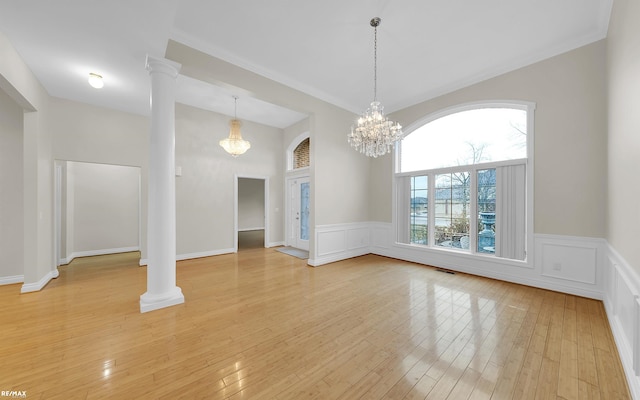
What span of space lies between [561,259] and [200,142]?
7.18 meters

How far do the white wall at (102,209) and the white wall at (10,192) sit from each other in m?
1.45

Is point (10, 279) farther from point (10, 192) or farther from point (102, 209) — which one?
point (102, 209)

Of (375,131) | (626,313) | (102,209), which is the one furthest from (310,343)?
(102,209)

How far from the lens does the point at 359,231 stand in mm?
5672

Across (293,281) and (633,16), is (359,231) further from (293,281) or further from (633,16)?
(633,16)

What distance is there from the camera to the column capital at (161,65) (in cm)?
282

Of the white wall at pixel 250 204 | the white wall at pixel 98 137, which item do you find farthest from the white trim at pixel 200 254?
the white wall at pixel 250 204

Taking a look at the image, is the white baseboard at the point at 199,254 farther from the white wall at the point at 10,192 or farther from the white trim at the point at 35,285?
the white wall at the point at 10,192

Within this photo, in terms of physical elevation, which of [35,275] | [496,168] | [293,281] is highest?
[496,168]

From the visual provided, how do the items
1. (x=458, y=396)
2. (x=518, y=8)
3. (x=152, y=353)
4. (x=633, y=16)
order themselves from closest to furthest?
1. (x=458, y=396)
2. (x=633, y=16)
3. (x=152, y=353)
4. (x=518, y=8)

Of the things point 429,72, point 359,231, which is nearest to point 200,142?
point 359,231

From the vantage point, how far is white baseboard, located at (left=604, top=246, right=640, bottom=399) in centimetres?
158

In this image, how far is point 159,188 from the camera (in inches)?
112

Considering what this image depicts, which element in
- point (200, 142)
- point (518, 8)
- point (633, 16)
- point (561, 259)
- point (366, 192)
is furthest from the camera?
point (366, 192)
